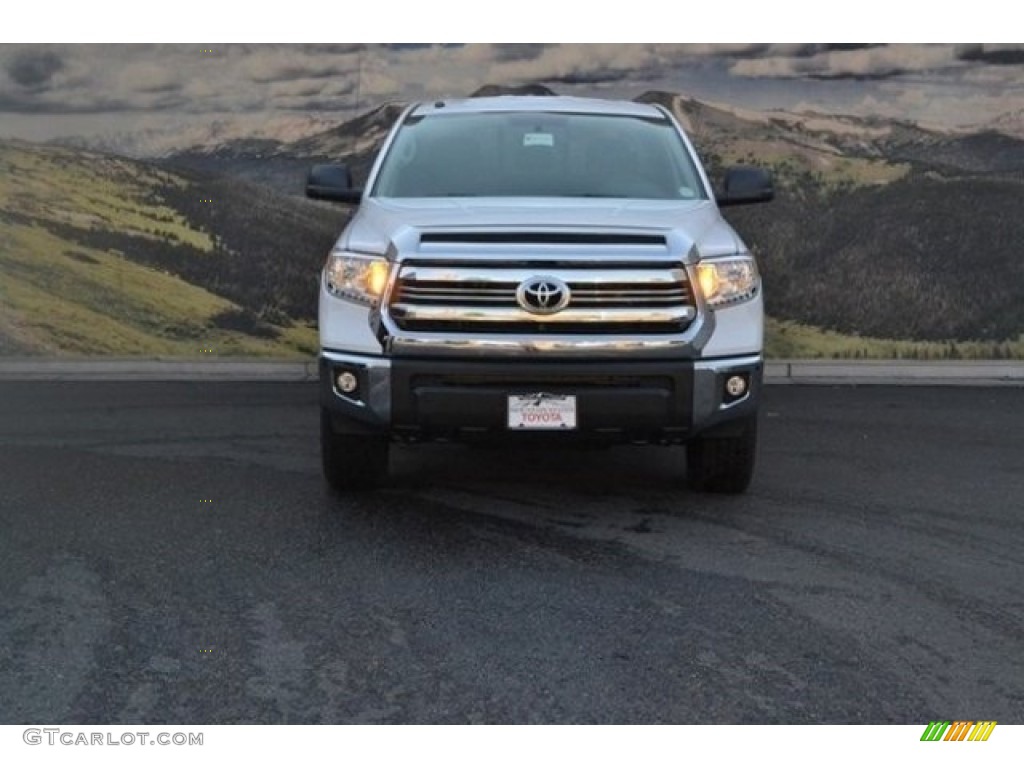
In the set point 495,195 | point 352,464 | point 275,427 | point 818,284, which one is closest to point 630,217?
point 495,195

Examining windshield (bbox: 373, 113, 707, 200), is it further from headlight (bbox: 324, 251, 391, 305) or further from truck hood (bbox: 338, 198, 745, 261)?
headlight (bbox: 324, 251, 391, 305)

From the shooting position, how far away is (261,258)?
10.6 m

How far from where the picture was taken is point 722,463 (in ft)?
20.1

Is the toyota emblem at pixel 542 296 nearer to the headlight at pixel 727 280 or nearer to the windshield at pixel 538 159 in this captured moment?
the headlight at pixel 727 280

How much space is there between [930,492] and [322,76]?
6.46 m

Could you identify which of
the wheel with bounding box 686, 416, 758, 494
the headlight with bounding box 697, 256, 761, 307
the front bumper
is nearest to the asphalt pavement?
the wheel with bounding box 686, 416, 758, 494

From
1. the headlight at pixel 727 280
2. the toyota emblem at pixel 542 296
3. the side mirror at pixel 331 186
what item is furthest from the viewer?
the side mirror at pixel 331 186

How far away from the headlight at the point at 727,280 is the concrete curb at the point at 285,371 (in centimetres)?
518

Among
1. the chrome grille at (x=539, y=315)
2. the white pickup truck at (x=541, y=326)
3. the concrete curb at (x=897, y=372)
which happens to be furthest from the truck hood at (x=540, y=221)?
the concrete curb at (x=897, y=372)

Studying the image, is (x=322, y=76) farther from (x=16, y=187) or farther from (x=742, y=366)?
(x=742, y=366)

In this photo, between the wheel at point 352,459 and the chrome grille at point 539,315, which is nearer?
the chrome grille at point 539,315

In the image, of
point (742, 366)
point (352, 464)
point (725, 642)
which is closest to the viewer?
point (725, 642)

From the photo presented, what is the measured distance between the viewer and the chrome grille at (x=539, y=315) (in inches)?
209

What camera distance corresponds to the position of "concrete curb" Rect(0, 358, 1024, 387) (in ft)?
34.9
